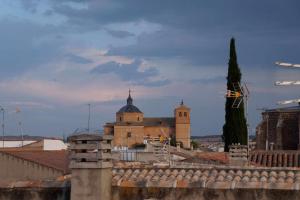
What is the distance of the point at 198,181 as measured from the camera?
11695 mm

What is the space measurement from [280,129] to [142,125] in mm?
97447

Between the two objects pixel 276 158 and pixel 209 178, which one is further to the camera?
pixel 276 158

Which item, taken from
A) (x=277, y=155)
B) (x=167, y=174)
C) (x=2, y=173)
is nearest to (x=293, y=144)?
(x=277, y=155)

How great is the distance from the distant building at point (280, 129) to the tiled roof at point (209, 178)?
53048 mm

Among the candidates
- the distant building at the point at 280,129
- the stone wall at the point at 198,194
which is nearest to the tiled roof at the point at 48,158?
the stone wall at the point at 198,194

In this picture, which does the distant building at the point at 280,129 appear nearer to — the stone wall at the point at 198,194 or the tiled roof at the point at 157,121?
the stone wall at the point at 198,194

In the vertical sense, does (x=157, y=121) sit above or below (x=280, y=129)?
above

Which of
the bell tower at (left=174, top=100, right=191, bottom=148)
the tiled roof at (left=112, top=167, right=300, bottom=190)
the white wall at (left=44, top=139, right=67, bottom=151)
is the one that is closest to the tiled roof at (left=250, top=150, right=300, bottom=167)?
the white wall at (left=44, top=139, right=67, bottom=151)

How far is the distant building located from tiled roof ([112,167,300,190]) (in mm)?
53048

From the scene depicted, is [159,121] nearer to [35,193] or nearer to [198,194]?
[35,193]

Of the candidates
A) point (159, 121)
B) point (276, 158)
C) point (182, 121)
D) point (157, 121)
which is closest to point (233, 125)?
point (276, 158)

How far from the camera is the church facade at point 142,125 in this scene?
504 ft

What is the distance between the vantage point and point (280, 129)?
213ft

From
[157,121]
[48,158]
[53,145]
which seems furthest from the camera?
[157,121]
